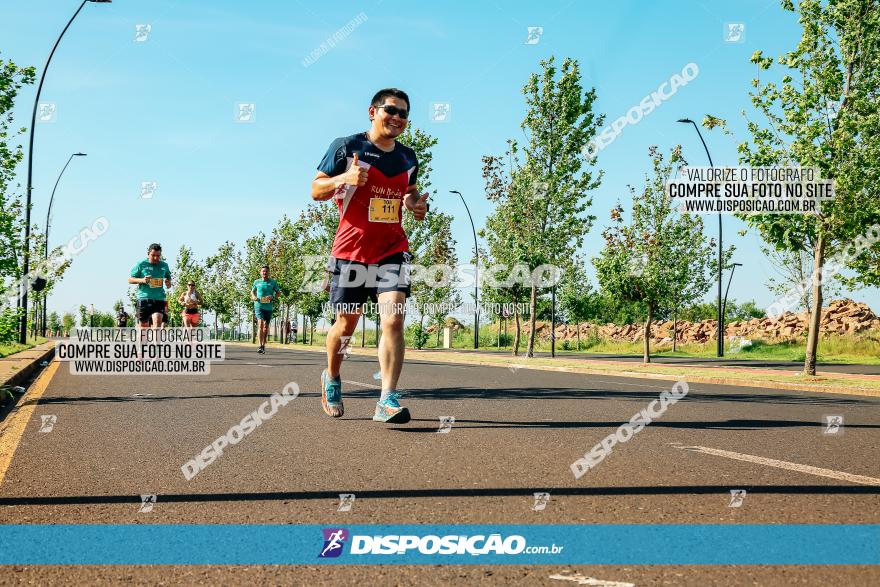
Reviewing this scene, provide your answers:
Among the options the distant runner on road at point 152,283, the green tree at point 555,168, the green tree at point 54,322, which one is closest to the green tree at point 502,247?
the green tree at point 555,168

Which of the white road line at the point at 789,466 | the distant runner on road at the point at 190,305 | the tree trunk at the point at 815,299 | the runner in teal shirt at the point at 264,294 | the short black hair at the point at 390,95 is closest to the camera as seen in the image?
the white road line at the point at 789,466

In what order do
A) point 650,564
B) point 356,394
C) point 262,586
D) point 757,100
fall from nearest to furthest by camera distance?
1. point 262,586
2. point 650,564
3. point 356,394
4. point 757,100

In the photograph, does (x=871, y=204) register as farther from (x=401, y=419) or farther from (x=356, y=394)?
(x=401, y=419)

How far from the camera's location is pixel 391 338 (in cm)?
638

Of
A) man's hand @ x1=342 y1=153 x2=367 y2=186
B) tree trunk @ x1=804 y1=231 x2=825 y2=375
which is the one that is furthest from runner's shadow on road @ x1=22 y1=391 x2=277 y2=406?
tree trunk @ x1=804 y1=231 x2=825 y2=375

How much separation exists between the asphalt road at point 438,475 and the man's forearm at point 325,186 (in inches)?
74.1

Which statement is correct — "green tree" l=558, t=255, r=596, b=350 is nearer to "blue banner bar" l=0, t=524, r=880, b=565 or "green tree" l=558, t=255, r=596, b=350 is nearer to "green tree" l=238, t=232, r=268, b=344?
"green tree" l=238, t=232, r=268, b=344

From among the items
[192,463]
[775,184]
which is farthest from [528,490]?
[775,184]

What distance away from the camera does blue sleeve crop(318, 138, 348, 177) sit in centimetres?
643

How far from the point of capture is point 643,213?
29359mm

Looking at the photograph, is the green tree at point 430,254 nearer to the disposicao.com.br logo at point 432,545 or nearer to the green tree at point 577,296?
the green tree at point 577,296

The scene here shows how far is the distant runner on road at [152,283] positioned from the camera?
1434cm

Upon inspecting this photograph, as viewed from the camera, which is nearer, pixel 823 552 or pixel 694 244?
pixel 823 552

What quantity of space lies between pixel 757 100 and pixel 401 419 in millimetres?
14145
